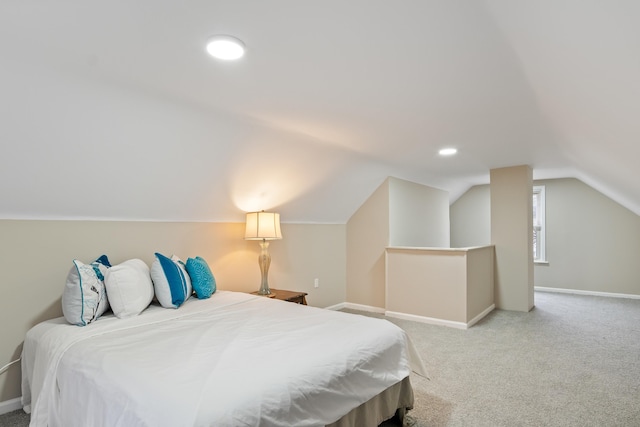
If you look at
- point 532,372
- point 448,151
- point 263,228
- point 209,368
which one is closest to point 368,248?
point 448,151

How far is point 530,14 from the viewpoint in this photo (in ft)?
4.09

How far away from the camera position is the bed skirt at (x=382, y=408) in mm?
1722

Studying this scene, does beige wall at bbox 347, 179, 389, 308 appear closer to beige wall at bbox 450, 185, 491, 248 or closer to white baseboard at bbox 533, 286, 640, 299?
beige wall at bbox 450, 185, 491, 248

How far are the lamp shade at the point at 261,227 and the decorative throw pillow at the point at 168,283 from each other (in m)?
0.92

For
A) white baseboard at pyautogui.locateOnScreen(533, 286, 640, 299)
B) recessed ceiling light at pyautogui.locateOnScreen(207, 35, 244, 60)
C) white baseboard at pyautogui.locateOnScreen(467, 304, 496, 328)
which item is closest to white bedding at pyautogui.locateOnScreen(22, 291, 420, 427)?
recessed ceiling light at pyautogui.locateOnScreen(207, 35, 244, 60)

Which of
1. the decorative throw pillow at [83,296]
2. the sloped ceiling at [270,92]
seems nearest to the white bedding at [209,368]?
the decorative throw pillow at [83,296]

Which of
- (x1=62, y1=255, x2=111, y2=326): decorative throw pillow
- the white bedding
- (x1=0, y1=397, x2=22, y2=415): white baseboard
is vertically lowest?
(x1=0, y1=397, x2=22, y2=415): white baseboard

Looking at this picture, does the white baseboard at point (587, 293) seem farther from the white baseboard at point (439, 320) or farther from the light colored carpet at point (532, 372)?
the white baseboard at point (439, 320)

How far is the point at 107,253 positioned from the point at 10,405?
1.07 metres

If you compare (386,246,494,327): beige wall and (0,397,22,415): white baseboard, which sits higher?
(386,246,494,327): beige wall

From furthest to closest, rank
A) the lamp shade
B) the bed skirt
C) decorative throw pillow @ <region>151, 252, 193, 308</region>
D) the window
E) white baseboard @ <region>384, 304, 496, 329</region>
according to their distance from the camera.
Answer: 1. the window
2. white baseboard @ <region>384, 304, 496, 329</region>
3. the lamp shade
4. decorative throw pillow @ <region>151, 252, 193, 308</region>
5. the bed skirt

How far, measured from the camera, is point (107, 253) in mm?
2729

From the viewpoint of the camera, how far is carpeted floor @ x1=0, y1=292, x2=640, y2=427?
2.21 m

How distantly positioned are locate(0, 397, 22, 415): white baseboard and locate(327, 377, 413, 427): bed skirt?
2081mm
